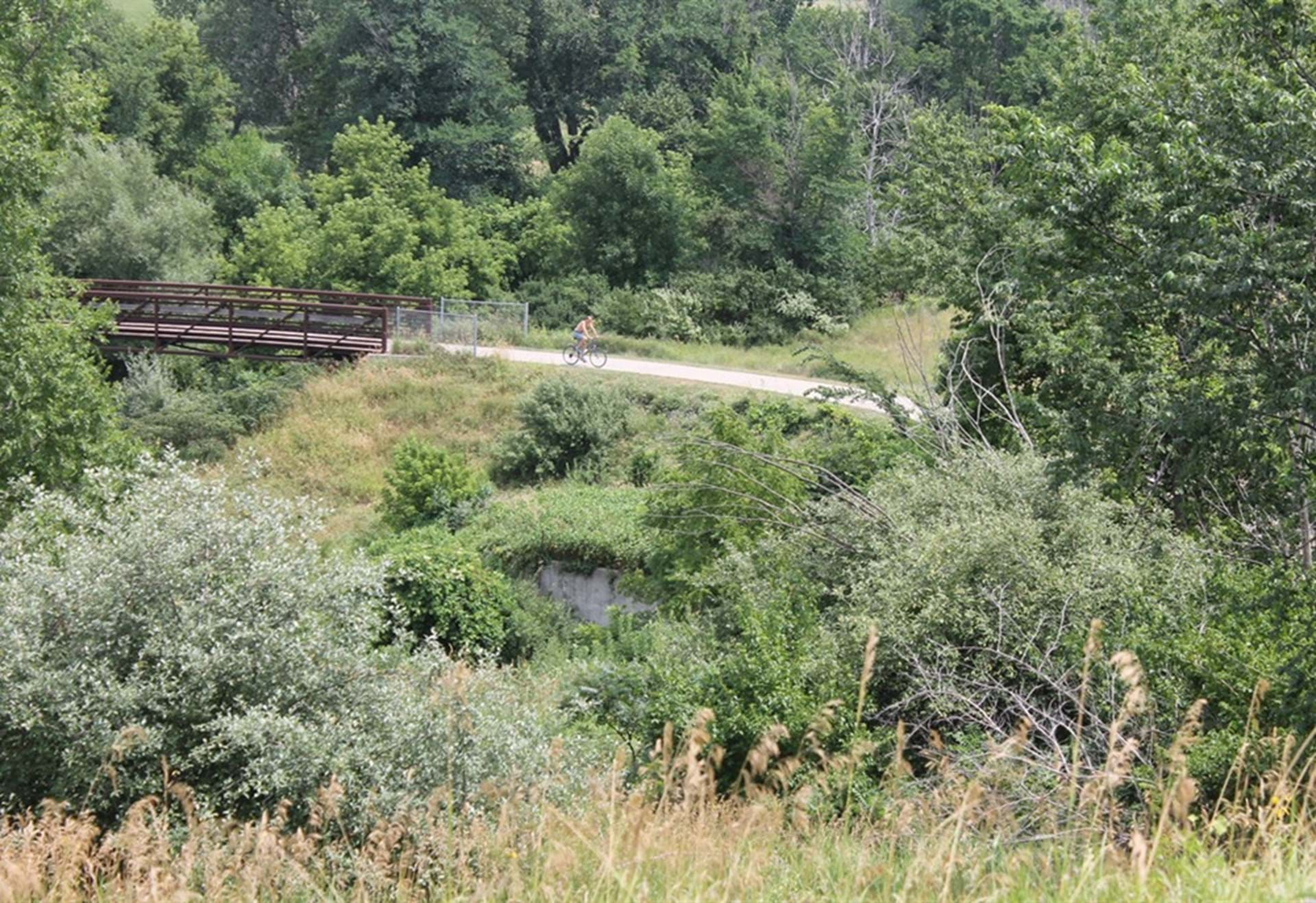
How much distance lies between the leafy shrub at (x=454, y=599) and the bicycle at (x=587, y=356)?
1164cm

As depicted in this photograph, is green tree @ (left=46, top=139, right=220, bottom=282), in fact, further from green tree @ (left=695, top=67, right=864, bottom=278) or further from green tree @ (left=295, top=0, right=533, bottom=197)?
green tree @ (left=695, top=67, right=864, bottom=278)

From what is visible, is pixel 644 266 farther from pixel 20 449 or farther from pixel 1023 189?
pixel 1023 189

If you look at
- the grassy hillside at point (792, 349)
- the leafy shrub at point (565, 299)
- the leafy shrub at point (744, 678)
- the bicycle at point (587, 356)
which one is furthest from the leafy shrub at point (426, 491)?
the leafy shrub at point (565, 299)

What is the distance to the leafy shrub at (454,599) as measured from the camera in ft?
58.4

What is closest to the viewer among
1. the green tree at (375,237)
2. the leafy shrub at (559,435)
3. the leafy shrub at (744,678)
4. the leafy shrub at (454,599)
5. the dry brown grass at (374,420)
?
the leafy shrub at (744,678)

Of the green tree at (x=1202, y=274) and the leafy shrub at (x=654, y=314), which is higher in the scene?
the green tree at (x=1202, y=274)

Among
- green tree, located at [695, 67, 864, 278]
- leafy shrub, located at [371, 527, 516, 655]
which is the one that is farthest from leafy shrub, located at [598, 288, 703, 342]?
leafy shrub, located at [371, 527, 516, 655]

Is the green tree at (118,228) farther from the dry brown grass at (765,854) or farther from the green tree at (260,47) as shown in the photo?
the dry brown grass at (765,854)

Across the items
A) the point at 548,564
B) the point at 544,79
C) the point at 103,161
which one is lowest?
the point at 548,564

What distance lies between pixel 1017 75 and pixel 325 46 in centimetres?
2539

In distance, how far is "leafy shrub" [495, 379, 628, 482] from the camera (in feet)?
83.5

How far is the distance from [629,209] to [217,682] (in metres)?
34.7

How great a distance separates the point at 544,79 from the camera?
50.9 metres

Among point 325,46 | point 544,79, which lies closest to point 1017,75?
point 544,79
